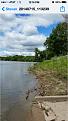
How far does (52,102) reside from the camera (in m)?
2.21

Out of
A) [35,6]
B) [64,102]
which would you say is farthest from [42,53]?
[64,102]

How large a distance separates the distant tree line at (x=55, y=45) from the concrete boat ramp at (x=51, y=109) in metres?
0.50

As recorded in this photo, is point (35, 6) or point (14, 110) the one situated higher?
point (35, 6)

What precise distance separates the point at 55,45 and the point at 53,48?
22mm

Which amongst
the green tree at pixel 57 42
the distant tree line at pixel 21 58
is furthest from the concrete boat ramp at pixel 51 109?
the distant tree line at pixel 21 58

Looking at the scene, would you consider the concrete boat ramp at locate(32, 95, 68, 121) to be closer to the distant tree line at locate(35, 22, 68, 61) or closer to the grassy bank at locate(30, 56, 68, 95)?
the grassy bank at locate(30, 56, 68, 95)

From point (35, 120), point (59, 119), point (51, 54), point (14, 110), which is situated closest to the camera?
point (51, 54)

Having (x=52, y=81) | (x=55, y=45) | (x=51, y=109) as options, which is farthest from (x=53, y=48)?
(x=52, y=81)

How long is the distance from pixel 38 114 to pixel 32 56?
3.45 ft

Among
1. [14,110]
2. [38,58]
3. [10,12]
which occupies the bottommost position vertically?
[14,110]

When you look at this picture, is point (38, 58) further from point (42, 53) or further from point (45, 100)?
point (45, 100)

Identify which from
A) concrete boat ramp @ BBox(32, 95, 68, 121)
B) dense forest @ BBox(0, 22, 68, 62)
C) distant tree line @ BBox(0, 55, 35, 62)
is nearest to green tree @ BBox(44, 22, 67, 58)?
dense forest @ BBox(0, 22, 68, 62)

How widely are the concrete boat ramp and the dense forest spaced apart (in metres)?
0.51

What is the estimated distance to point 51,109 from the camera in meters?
2.11
